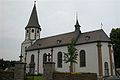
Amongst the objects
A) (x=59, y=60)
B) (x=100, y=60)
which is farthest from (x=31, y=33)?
(x=100, y=60)

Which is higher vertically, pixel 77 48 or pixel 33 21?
pixel 33 21

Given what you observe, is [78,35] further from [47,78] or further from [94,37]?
[47,78]

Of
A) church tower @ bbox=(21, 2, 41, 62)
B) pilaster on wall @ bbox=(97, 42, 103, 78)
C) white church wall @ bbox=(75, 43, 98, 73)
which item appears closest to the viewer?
pilaster on wall @ bbox=(97, 42, 103, 78)

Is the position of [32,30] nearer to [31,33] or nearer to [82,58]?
[31,33]

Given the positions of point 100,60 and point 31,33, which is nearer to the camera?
point 100,60

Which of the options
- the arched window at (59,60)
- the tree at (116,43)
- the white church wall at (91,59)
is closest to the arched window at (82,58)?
the white church wall at (91,59)

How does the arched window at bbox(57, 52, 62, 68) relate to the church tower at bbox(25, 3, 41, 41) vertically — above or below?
below

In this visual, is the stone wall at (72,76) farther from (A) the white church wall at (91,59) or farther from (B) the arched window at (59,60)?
(B) the arched window at (59,60)

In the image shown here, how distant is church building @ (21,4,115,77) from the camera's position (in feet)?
98.8

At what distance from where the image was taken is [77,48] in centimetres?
3319

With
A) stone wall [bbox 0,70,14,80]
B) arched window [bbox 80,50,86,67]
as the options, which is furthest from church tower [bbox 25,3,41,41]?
stone wall [bbox 0,70,14,80]

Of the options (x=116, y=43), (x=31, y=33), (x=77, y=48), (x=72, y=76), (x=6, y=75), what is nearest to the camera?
(x=6, y=75)

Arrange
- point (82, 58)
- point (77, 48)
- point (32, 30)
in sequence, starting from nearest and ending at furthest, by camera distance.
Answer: point (82, 58)
point (77, 48)
point (32, 30)

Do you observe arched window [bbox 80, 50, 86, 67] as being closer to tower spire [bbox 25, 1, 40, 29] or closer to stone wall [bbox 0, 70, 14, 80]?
tower spire [bbox 25, 1, 40, 29]
